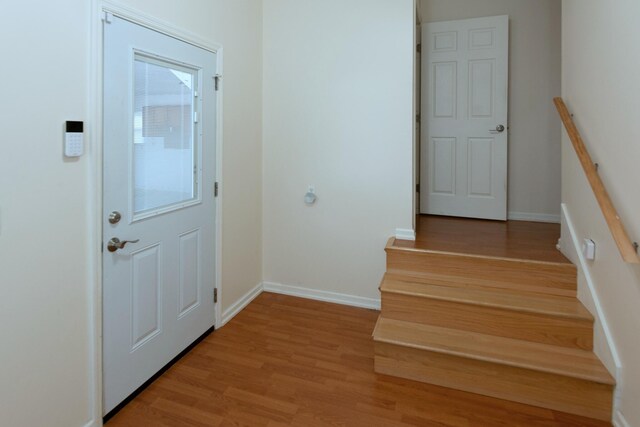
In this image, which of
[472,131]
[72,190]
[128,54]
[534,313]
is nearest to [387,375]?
[534,313]

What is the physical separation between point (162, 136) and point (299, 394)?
1.69 meters

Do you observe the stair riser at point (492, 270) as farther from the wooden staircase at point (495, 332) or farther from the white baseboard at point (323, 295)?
the white baseboard at point (323, 295)

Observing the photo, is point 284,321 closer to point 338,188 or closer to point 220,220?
point 220,220

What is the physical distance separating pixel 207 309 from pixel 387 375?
1331 mm

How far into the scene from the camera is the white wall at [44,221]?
1461mm

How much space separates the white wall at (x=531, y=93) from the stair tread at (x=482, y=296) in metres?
1.99

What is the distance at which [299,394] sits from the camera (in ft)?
7.12

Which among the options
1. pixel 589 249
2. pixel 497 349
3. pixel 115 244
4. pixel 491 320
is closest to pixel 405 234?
pixel 491 320

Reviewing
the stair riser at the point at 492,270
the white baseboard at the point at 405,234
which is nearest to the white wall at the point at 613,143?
the stair riser at the point at 492,270

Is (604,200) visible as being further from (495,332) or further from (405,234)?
(405,234)

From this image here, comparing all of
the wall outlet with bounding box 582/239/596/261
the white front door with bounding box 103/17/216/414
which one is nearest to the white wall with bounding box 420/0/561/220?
the wall outlet with bounding box 582/239/596/261

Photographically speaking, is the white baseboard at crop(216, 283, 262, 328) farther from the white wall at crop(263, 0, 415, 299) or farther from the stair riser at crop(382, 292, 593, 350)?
the stair riser at crop(382, 292, 593, 350)

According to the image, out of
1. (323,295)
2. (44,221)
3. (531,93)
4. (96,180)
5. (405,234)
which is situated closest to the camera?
(44,221)

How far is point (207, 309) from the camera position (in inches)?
109
